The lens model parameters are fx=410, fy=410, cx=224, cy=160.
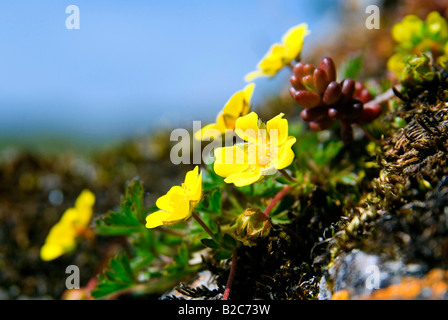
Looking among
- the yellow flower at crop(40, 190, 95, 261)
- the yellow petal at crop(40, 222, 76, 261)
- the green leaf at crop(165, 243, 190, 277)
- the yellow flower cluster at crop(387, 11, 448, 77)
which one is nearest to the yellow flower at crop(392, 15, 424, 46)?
the yellow flower cluster at crop(387, 11, 448, 77)

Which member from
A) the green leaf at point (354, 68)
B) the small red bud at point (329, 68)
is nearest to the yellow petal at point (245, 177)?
the small red bud at point (329, 68)

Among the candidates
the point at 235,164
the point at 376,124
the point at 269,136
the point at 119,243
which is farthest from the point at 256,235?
the point at 119,243

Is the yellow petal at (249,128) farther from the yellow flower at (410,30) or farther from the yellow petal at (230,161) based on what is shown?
the yellow flower at (410,30)

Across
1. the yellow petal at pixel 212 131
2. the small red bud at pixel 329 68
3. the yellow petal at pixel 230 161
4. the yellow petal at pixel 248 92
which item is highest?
the small red bud at pixel 329 68

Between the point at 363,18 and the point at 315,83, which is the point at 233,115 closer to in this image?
the point at 315,83

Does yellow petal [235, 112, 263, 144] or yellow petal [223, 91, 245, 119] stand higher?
yellow petal [223, 91, 245, 119]

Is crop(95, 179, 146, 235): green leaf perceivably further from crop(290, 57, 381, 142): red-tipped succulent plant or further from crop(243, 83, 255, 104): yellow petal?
crop(290, 57, 381, 142): red-tipped succulent plant
